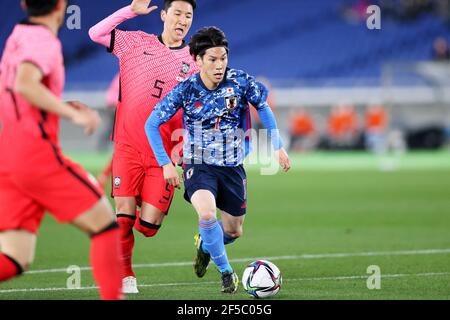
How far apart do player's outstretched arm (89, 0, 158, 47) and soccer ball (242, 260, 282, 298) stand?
253cm

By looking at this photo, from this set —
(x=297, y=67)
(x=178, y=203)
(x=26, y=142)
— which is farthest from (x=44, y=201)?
(x=297, y=67)

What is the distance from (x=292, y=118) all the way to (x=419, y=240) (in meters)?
28.1

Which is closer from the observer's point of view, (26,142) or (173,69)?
(26,142)

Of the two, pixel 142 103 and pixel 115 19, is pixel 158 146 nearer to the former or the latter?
pixel 142 103

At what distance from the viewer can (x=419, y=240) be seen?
12438mm

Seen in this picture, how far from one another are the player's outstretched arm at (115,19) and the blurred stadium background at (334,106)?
455cm

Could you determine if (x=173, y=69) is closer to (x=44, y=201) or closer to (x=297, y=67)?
(x=44, y=201)

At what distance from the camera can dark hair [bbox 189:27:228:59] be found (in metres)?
8.19

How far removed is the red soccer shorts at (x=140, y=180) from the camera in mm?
8805

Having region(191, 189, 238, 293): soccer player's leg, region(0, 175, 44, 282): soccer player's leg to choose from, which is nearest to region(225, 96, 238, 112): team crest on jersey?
region(191, 189, 238, 293): soccer player's leg

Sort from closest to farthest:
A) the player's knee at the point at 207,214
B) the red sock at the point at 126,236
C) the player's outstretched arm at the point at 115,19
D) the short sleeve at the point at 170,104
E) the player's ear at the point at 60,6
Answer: the player's ear at the point at 60,6 < the player's knee at the point at 207,214 < the short sleeve at the point at 170,104 < the player's outstretched arm at the point at 115,19 < the red sock at the point at 126,236

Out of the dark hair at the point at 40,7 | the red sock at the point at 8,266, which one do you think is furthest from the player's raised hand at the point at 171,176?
the dark hair at the point at 40,7

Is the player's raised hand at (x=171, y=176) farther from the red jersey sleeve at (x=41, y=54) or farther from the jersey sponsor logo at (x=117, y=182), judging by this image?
the red jersey sleeve at (x=41, y=54)

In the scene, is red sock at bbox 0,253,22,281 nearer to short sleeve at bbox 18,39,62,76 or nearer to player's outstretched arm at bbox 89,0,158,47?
short sleeve at bbox 18,39,62,76
